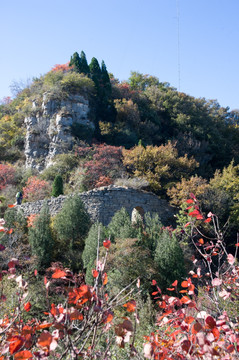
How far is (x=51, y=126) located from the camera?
1989cm

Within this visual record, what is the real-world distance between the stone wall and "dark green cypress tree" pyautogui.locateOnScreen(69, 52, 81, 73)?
1266 centimetres

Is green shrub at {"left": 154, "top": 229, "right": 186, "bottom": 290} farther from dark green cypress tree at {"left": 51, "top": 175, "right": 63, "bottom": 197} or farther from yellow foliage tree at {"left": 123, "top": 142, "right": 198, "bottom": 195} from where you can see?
dark green cypress tree at {"left": 51, "top": 175, "right": 63, "bottom": 197}

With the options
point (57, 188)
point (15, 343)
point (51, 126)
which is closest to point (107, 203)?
point (57, 188)

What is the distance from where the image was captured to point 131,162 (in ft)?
55.1

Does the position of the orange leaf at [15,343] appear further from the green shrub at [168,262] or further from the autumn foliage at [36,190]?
the autumn foliage at [36,190]

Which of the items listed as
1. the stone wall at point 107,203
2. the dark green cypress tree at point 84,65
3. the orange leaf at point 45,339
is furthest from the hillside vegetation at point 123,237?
the stone wall at point 107,203

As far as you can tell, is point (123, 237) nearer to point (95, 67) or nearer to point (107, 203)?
point (107, 203)

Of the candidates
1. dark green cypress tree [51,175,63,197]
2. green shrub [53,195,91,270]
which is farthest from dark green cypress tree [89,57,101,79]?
green shrub [53,195,91,270]

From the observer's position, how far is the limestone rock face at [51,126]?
762 inches

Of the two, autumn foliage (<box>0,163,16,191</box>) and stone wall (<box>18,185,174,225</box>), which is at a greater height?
autumn foliage (<box>0,163,16,191</box>)

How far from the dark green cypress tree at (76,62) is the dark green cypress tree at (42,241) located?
14.5m

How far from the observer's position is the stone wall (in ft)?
45.2

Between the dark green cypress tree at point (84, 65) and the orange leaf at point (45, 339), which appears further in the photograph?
the dark green cypress tree at point (84, 65)

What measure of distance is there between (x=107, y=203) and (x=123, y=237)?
3.45 m
